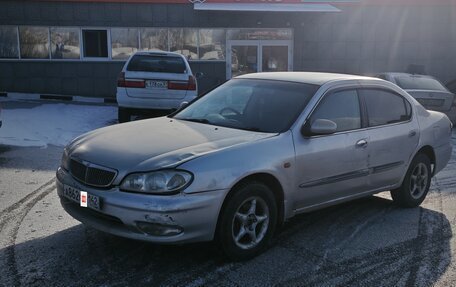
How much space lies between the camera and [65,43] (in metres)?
16.9

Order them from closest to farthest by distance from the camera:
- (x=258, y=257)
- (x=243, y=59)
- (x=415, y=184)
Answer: (x=258, y=257), (x=415, y=184), (x=243, y=59)

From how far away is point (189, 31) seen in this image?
17.0 metres

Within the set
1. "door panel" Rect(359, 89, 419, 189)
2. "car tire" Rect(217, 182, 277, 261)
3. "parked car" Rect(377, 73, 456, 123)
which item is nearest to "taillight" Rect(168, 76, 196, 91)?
"parked car" Rect(377, 73, 456, 123)

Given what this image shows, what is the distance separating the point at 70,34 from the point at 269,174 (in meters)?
14.4

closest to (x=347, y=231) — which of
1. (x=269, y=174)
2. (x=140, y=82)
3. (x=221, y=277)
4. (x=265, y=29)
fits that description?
(x=269, y=174)

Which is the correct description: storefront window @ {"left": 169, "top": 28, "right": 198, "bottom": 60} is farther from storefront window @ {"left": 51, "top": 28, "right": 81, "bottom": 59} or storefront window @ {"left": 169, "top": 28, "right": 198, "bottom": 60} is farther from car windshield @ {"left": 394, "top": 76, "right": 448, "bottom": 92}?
car windshield @ {"left": 394, "top": 76, "right": 448, "bottom": 92}

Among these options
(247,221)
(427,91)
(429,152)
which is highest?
(427,91)

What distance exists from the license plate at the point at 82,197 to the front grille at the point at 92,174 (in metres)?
0.09

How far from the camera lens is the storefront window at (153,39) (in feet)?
55.6

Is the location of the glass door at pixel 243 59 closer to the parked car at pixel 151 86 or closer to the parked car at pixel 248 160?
the parked car at pixel 151 86

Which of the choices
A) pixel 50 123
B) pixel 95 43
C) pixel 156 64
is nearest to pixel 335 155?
pixel 156 64

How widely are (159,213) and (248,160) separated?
846 millimetres

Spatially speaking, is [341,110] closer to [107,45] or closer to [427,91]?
[427,91]

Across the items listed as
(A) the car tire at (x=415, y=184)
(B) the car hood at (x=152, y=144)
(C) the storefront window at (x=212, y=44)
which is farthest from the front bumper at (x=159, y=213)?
(C) the storefront window at (x=212, y=44)
